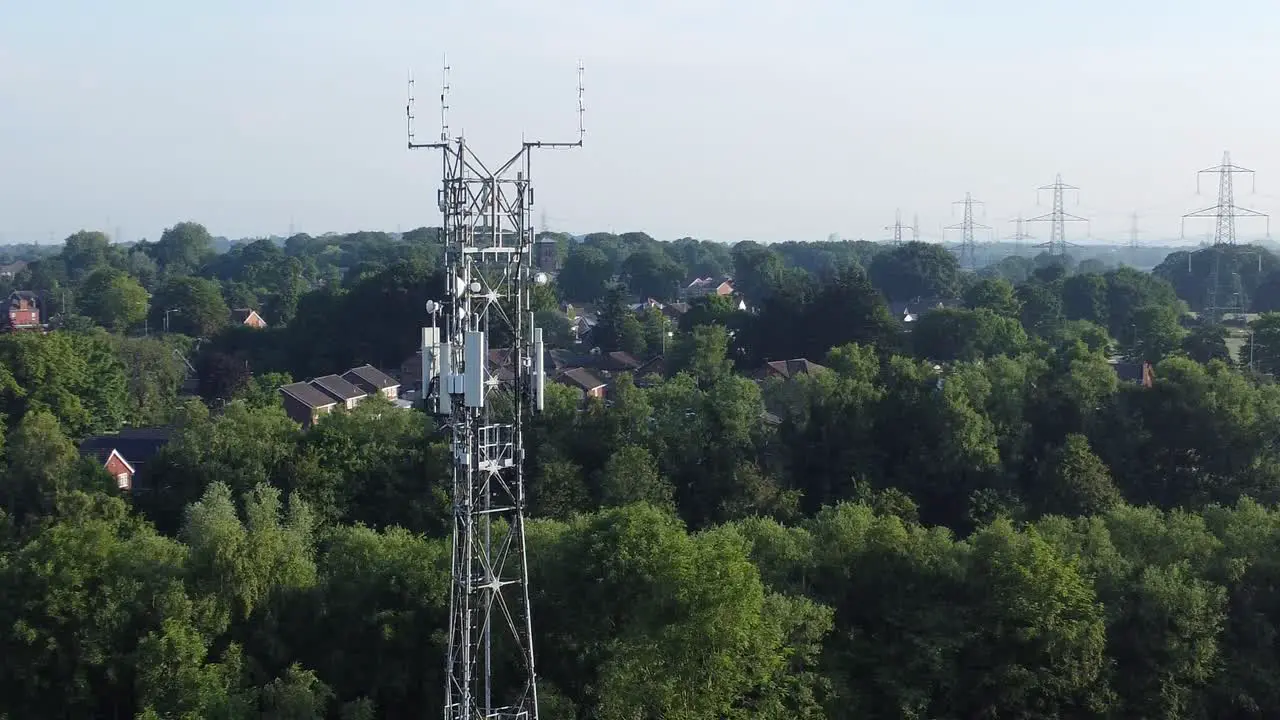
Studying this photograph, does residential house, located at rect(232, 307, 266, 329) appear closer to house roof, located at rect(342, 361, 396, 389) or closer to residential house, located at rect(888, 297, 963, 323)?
house roof, located at rect(342, 361, 396, 389)

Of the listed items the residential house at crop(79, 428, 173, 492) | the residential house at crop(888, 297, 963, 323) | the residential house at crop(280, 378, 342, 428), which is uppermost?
the residential house at crop(888, 297, 963, 323)

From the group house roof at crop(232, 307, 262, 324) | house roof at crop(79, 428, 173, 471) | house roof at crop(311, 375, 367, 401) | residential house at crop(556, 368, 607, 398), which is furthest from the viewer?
house roof at crop(232, 307, 262, 324)

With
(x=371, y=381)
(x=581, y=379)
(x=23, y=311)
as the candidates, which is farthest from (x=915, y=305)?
(x=23, y=311)

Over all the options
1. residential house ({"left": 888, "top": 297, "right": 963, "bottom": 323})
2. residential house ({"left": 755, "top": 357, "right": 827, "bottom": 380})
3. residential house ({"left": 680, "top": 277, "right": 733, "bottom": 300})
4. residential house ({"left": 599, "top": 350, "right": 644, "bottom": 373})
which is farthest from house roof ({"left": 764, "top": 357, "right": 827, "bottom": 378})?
residential house ({"left": 680, "top": 277, "right": 733, "bottom": 300})

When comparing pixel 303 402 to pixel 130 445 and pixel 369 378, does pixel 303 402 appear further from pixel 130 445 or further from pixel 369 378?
pixel 130 445

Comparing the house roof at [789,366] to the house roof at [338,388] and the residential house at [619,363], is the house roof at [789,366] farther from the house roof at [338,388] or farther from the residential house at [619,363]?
the house roof at [338,388]

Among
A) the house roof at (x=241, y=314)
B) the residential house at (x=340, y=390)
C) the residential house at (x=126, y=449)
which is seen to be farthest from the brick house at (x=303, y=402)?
the house roof at (x=241, y=314)

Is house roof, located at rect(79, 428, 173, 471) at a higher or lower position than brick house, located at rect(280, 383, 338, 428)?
lower

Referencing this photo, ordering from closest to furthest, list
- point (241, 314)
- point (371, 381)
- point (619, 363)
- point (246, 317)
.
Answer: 1. point (371, 381)
2. point (619, 363)
3. point (246, 317)
4. point (241, 314)
